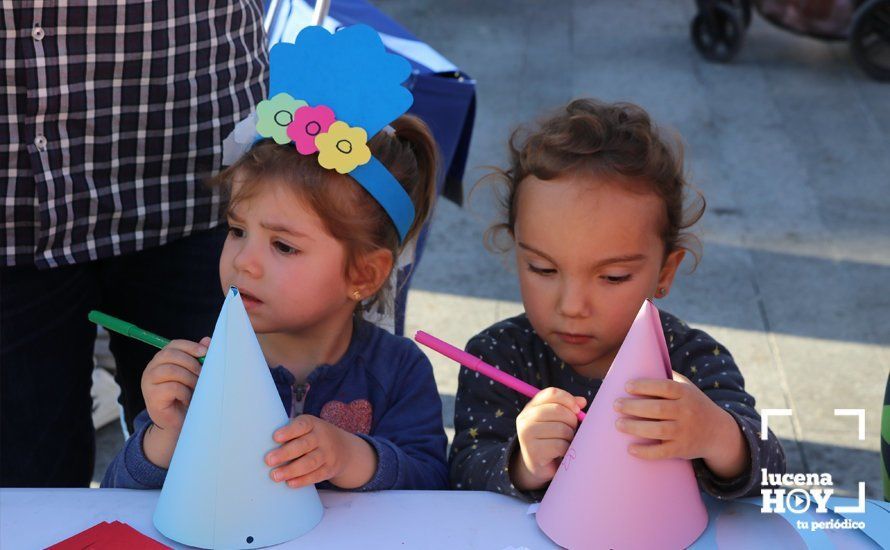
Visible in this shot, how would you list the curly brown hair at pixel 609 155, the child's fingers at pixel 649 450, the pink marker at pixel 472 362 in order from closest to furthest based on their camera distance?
the child's fingers at pixel 649 450, the pink marker at pixel 472 362, the curly brown hair at pixel 609 155

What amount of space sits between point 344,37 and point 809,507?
68 cm

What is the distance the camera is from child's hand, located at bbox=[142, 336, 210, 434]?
3.47 ft

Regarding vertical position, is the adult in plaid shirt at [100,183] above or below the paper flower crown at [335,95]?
below

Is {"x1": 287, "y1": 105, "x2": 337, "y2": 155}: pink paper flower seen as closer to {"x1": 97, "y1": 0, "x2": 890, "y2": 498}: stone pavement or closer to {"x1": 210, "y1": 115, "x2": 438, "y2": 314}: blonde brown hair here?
{"x1": 210, "y1": 115, "x2": 438, "y2": 314}: blonde brown hair

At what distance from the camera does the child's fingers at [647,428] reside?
3.09ft

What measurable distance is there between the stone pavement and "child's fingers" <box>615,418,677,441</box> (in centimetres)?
67

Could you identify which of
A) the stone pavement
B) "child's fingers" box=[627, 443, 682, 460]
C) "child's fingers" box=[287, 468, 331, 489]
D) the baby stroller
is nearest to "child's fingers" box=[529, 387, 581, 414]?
"child's fingers" box=[627, 443, 682, 460]

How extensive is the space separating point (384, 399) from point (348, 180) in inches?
10.4

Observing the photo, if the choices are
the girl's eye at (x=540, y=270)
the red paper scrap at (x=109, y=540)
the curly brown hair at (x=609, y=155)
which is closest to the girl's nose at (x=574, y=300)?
the girl's eye at (x=540, y=270)

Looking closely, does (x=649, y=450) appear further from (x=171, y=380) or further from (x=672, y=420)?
(x=171, y=380)

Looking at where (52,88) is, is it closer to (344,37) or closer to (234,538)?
(344,37)

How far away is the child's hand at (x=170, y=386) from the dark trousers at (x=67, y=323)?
461mm

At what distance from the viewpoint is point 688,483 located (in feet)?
3.24

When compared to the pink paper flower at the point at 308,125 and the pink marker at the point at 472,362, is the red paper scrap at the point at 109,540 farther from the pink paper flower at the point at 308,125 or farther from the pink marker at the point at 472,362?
the pink paper flower at the point at 308,125
